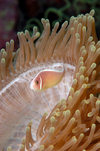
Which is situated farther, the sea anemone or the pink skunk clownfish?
the pink skunk clownfish

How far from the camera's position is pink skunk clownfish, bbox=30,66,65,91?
1.73 metres

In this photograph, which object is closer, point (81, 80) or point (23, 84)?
point (81, 80)

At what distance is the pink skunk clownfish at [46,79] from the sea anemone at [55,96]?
6cm

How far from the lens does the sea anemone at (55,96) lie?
150cm

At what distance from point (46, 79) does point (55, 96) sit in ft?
0.59

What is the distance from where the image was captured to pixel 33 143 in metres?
1.53

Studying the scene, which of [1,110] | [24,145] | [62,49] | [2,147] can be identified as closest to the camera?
[24,145]

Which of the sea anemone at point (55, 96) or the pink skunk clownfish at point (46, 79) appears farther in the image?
the pink skunk clownfish at point (46, 79)

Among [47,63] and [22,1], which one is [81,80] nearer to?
[47,63]

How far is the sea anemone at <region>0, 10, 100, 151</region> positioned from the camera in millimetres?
1500

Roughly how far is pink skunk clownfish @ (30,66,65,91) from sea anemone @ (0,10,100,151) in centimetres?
6

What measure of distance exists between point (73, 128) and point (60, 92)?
400 millimetres

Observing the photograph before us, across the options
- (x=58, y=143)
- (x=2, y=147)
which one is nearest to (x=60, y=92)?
(x=58, y=143)

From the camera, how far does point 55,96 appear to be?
1.87 m
